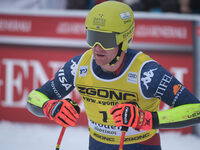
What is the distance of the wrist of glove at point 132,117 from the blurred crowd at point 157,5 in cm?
392

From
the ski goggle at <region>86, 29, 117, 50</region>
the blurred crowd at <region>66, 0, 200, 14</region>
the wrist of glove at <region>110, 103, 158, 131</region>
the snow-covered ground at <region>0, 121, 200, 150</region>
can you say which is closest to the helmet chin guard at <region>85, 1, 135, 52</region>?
the ski goggle at <region>86, 29, 117, 50</region>

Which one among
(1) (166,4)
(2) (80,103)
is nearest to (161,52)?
(1) (166,4)

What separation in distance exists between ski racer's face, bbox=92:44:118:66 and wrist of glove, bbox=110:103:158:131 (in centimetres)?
38

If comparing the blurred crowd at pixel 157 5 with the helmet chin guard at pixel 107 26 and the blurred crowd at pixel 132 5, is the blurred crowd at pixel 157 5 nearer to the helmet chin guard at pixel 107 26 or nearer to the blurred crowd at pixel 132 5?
the blurred crowd at pixel 132 5

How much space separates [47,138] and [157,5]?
3231mm

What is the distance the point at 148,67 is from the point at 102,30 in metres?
0.47

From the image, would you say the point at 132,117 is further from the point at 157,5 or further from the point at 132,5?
the point at 157,5

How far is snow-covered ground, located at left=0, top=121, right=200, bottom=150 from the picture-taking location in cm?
546

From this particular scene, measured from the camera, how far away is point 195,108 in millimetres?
2797

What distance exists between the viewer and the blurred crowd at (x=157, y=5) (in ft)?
21.4

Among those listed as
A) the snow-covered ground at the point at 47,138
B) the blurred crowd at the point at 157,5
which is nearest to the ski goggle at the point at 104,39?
the snow-covered ground at the point at 47,138

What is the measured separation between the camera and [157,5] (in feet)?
22.9

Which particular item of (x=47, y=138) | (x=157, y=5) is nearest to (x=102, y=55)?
(x=47, y=138)

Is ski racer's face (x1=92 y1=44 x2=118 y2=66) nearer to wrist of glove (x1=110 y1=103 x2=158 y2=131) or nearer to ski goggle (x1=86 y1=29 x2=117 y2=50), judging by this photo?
ski goggle (x1=86 y1=29 x2=117 y2=50)
